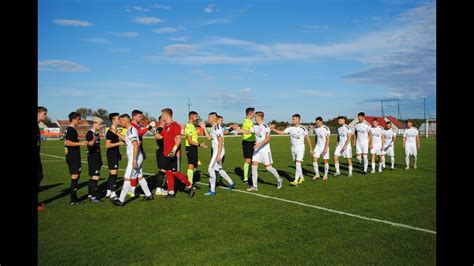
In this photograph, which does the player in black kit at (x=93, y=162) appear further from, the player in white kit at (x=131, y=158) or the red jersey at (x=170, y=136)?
the red jersey at (x=170, y=136)

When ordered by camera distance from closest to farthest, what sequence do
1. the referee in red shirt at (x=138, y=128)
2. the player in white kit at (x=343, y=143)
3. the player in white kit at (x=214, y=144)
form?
the referee in red shirt at (x=138, y=128) → the player in white kit at (x=214, y=144) → the player in white kit at (x=343, y=143)

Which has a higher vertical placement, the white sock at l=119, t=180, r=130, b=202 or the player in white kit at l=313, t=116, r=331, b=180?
the player in white kit at l=313, t=116, r=331, b=180

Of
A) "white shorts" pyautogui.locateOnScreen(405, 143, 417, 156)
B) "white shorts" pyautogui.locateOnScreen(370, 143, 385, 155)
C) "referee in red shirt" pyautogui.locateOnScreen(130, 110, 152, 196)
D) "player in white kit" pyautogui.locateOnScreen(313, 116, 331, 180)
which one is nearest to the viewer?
"referee in red shirt" pyautogui.locateOnScreen(130, 110, 152, 196)

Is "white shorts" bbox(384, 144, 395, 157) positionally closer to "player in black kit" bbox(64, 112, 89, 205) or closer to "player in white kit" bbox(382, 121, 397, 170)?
"player in white kit" bbox(382, 121, 397, 170)

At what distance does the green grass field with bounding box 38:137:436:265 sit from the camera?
498 centimetres

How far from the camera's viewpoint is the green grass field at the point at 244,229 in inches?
196

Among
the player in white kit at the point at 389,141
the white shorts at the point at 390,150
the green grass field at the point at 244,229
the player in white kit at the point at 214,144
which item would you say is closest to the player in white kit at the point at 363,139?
the player in white kit at the point at 389,141

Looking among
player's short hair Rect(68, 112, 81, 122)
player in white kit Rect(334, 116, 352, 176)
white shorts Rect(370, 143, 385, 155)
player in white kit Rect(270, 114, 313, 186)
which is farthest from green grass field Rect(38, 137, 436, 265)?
white shorts Rect(370, 143, 385, 155)

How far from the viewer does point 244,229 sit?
636cm

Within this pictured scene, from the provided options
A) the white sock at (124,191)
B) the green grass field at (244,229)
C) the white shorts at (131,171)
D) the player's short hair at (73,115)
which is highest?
the player's short hair at (73,115)

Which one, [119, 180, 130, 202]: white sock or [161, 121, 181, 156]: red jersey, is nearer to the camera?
[119, 180, 130, 202]: white sock

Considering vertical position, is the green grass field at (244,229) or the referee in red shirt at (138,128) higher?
the referee in red shirt at (138,128)
